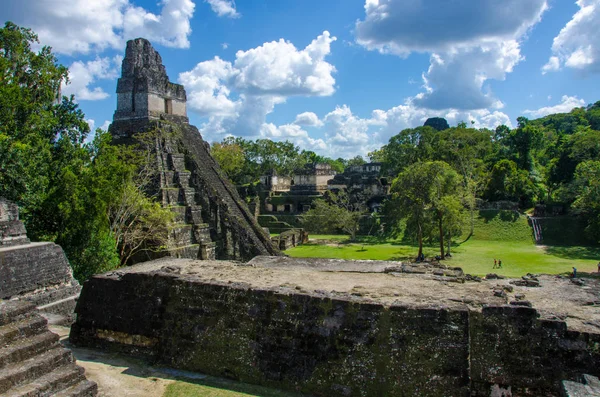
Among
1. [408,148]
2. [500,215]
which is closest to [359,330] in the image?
[500,215]

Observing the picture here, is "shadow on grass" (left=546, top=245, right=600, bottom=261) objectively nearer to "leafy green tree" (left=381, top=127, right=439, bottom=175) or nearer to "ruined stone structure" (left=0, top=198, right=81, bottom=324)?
"leafy green tree" (left=381, top=127, right=439, bottom=175)

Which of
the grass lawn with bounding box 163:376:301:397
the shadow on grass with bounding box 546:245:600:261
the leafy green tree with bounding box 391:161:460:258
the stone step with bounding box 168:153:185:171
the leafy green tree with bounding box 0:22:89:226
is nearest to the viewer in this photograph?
the grass lawn with bounding box 163:376:301:397

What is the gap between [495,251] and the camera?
24234 mm

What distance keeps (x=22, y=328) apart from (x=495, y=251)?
2379cm

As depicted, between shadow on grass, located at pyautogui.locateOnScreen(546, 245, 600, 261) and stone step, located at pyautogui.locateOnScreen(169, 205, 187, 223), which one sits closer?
stone step, located at pyautogui.locateOnScreen(169, 205, 187, 223)

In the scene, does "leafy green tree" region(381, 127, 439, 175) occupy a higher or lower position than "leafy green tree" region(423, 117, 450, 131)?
lower

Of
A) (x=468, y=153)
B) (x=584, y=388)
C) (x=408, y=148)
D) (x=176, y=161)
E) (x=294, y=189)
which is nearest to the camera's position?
(x=584, y=388)

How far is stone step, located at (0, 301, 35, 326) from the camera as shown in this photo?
5867 millimetres

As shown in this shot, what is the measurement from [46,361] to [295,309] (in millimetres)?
3483

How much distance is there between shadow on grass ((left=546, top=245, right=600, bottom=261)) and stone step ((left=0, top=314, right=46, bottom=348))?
23765mm

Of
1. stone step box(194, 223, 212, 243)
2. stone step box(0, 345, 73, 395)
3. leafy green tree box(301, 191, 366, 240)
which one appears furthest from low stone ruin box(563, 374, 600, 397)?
leafy green tree box(301, 191, 366, 240)

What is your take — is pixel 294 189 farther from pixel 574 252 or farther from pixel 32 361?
pixel 32 361

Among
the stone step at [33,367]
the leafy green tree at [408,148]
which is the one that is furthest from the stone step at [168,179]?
the leafy green tree at [408,148]

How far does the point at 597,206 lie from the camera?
23.4 meters
